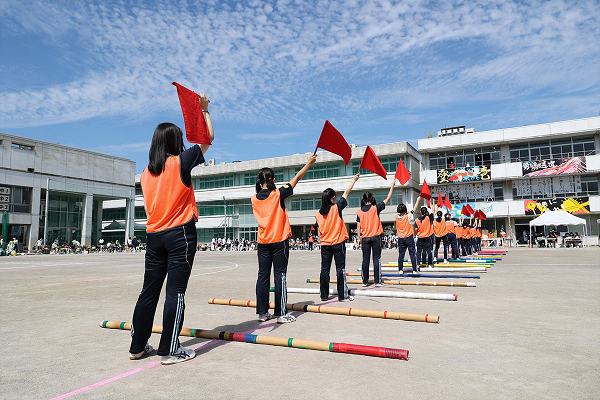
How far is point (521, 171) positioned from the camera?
46.9m

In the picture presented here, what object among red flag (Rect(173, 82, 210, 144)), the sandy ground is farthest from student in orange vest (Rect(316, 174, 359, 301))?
red flag (Rect(173, 82, 210, 144))

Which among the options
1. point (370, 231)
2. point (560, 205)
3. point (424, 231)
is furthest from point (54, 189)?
point (560, 205)

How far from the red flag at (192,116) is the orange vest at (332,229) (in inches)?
150

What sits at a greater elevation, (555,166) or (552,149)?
(552,149)

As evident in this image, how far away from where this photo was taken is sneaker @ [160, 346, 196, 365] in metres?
3.58

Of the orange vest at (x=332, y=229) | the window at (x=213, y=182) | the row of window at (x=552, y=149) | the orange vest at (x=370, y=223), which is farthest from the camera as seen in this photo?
the window at (x=213, y=182)

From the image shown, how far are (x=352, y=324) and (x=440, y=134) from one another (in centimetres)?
5564

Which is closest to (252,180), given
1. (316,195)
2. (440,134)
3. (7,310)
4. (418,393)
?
(316,195)

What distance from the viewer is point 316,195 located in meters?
57.3

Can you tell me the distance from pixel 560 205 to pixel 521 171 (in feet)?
17.5

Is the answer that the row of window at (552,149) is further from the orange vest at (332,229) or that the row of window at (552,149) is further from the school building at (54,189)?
the orange vest at (332,229)

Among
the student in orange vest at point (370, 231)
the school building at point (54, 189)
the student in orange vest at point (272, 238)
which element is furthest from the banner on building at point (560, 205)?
the student in orange vest at point (272, 238)

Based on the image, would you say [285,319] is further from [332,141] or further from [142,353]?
[332,141]

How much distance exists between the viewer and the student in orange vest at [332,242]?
709 cm
